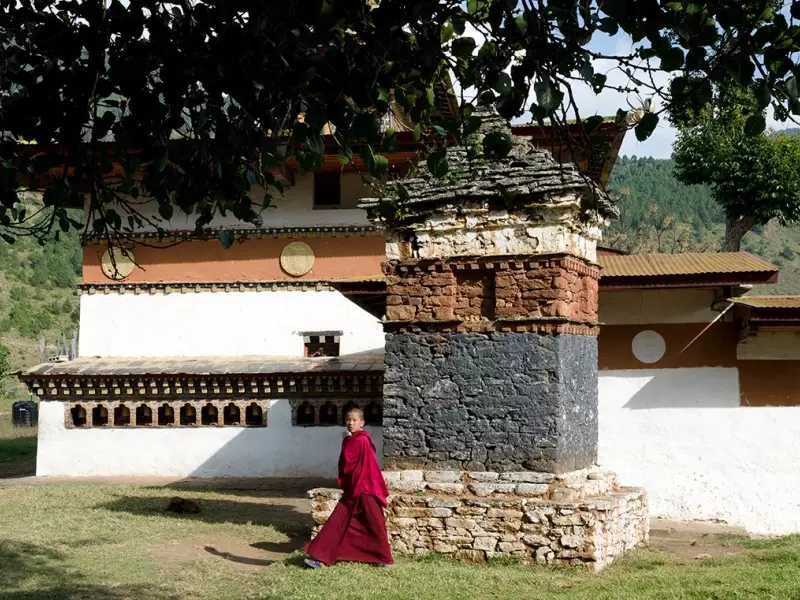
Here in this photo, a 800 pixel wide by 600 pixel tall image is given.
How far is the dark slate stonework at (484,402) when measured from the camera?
9.59 metres

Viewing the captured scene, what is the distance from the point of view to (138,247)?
1966 centimetres

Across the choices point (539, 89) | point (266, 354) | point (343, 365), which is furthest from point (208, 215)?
point (266, 354)

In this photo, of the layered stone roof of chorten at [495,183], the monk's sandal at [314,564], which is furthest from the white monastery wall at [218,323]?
the monk's sandal at [314,564]

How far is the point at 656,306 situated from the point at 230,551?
6.60 metres

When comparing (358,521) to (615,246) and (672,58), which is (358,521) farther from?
(615,246)

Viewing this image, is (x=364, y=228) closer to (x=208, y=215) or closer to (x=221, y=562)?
(x=221, y=562)

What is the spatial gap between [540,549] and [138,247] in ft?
41.7

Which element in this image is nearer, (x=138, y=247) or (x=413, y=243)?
(x=413, y=243)

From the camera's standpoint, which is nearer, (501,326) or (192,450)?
(501,326)

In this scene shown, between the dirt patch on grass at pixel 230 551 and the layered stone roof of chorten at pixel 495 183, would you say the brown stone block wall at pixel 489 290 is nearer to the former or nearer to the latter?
the layered stone roof of chorten at pixel 495 183

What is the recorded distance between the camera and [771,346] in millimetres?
13227

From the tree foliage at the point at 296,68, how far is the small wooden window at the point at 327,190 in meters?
13.4

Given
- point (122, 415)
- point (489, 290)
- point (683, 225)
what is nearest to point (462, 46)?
Answer: point (489, 290)

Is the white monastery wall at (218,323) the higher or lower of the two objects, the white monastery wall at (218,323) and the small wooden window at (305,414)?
the higher
